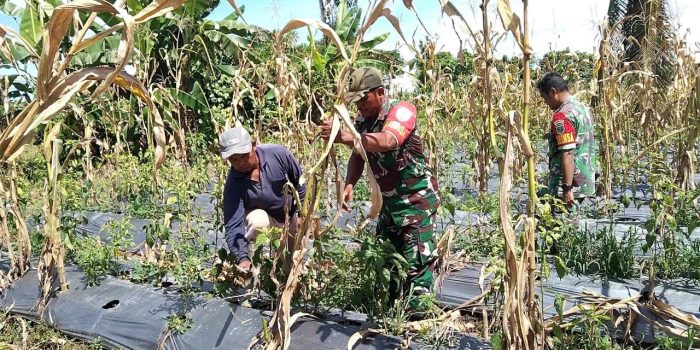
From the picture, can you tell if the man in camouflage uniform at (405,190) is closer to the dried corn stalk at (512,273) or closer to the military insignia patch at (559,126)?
the dried corn stalk at (512,273)

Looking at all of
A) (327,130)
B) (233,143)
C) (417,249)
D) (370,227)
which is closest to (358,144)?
(327,130)

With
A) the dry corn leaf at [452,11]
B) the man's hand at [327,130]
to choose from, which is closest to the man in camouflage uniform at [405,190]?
the man's hand at [327,130]

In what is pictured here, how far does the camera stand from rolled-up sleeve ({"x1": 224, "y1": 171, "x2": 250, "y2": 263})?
3.29 meters

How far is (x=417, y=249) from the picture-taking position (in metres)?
3.08

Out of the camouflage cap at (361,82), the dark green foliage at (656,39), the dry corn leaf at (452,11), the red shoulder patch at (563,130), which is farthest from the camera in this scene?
the dark green foliage at (656,39)

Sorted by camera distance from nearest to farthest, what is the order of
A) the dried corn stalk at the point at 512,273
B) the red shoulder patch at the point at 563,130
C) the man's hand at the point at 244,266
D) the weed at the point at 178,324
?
the dried corn stalk at the point at 512,273 → the weed at the point at 178,324 → the man's hand at the point at 244,266 → the red shoulder patch at the point at 563,130

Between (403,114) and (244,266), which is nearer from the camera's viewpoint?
(403,114)

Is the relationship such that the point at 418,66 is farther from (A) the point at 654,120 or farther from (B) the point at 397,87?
(A) the point at 654,120

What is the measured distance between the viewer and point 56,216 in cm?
343

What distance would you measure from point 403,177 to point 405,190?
0.07 m

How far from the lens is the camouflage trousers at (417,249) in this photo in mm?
3068

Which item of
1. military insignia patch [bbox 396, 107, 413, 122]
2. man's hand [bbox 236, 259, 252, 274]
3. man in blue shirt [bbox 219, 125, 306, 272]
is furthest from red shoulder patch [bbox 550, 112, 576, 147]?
man's hand [bbox 236, 259, 252, 274]

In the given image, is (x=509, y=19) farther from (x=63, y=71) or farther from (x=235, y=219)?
(x=235, y=219)

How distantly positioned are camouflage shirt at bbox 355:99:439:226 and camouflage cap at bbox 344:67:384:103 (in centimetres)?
19
